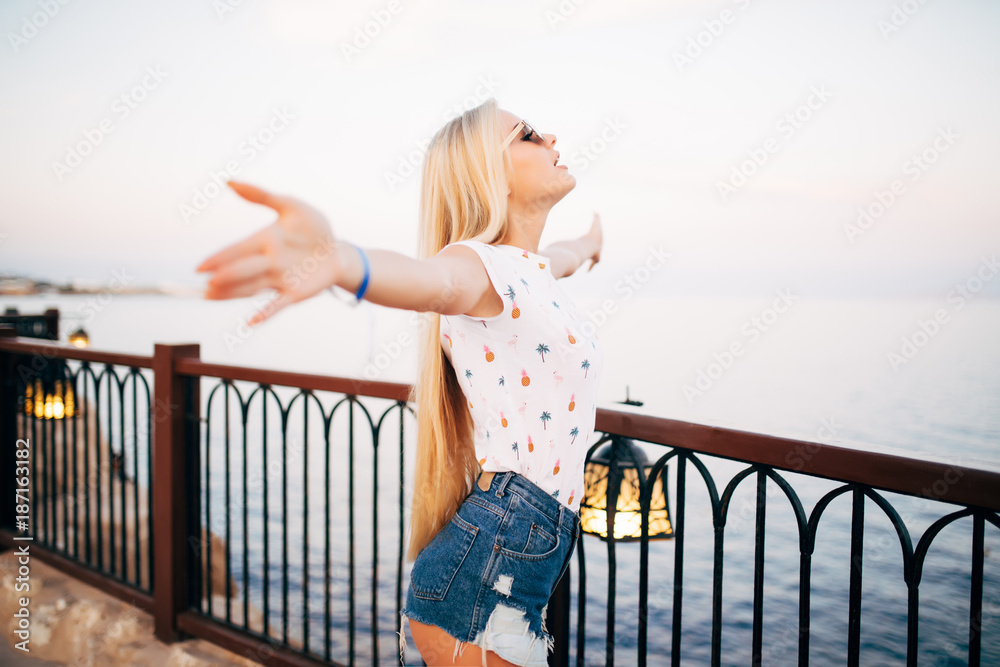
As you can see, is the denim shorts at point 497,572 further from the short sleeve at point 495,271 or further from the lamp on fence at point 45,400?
the lamp on fence at point 45,400

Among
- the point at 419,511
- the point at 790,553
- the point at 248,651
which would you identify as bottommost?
the point at 790,553

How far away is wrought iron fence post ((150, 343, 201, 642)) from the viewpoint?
274 cm

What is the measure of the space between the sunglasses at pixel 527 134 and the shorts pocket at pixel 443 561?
839 mm

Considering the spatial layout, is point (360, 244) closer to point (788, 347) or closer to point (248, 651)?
point (248, 651)

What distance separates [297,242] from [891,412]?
88.5 feet

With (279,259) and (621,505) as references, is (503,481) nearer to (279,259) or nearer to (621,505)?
(279,259)

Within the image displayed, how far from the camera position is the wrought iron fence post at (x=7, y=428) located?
12.1 ft

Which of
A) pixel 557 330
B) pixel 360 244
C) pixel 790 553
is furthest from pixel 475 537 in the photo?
pixel 790 553

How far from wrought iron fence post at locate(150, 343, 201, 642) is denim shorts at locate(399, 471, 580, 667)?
2.08 m

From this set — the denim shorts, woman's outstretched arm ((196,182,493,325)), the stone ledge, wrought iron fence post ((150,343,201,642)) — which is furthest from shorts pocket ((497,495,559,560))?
wrought iron fence post ((150,343,201,642))

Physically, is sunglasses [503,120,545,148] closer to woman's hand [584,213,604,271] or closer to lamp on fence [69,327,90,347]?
woman's hand [584,213,604,271]

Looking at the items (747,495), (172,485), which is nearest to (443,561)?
(172,485)

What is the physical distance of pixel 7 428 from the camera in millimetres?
3734

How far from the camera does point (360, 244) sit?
83 cm
